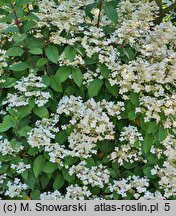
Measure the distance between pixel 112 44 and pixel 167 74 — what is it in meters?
0.33

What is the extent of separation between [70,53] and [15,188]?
2.28 feet

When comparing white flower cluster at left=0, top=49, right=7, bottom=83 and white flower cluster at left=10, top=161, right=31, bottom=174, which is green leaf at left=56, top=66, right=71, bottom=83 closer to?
white flower cluster at left=0, top=49, right=7, bottom=83

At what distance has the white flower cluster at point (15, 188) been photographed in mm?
2188

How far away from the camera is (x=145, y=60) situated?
244 centimetres

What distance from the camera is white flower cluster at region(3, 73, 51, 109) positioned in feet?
7.21

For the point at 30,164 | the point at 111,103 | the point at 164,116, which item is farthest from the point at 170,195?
the point at 30,164

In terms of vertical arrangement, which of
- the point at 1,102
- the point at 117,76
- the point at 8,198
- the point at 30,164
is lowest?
the point at 8,198

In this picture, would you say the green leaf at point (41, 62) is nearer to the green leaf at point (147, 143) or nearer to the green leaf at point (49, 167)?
the green leaf at point (49, 167)

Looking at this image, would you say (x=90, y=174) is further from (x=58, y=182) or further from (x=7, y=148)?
(x=7, y=148)

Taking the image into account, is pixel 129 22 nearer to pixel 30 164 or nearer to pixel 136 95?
pixel 136 95

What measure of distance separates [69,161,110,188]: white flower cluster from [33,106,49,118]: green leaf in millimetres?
282

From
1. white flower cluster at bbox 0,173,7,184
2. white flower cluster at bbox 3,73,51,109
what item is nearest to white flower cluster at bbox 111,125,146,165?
white flower cluster at bbox 3,73,51,109

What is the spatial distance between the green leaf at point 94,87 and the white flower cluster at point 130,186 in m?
0.44

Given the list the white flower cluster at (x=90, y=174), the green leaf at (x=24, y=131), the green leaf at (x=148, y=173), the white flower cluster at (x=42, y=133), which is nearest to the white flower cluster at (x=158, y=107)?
the green leaf at (x=148, y=173)
